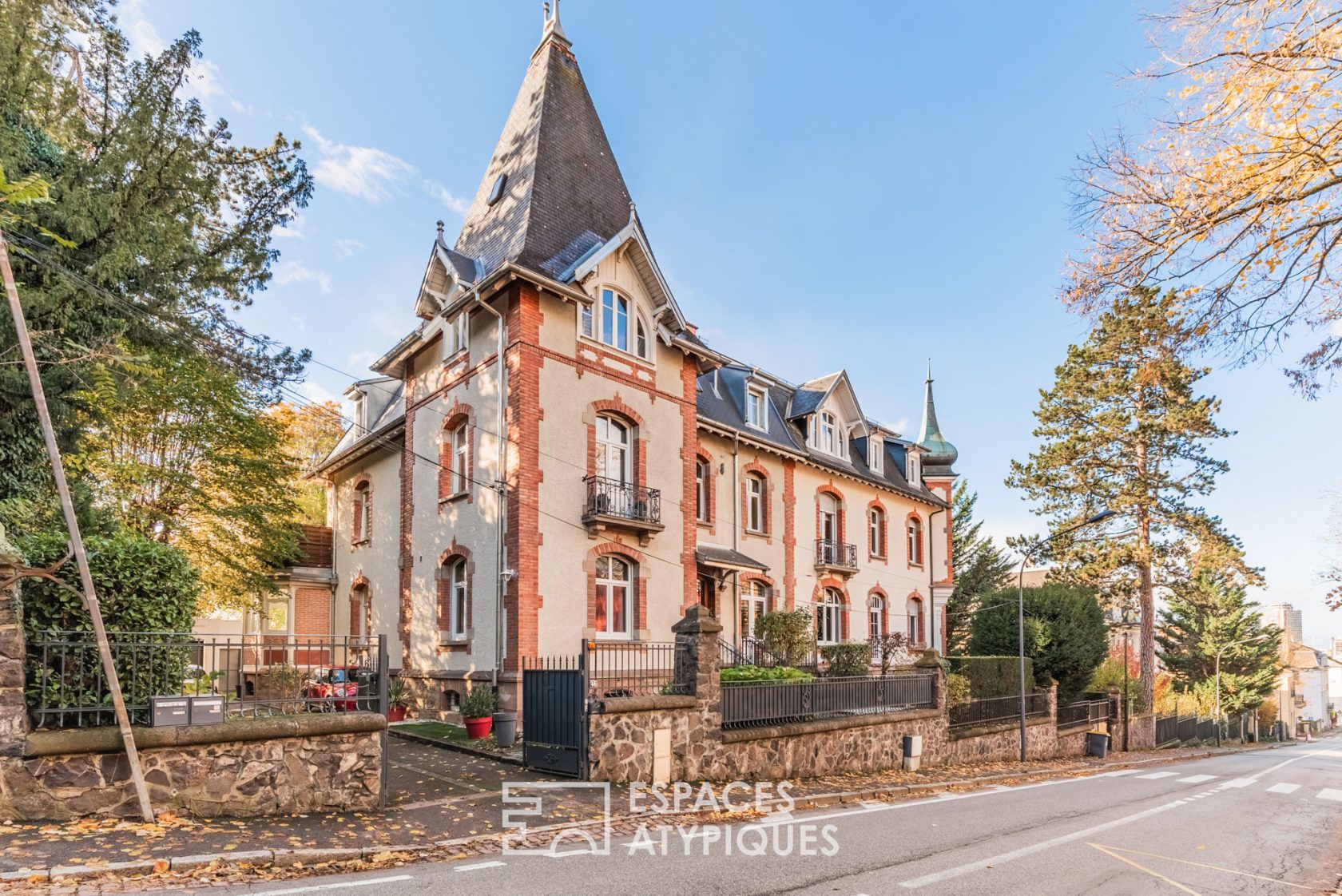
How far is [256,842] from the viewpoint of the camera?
24.8ft

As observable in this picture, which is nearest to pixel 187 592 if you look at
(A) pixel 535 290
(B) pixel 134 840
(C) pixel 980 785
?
(B) pixel 134 840

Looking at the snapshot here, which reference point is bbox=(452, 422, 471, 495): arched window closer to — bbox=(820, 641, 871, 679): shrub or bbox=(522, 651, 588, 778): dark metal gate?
bbox=(522, 651, 588, 778): dark metal gate

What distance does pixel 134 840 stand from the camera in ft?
24.0

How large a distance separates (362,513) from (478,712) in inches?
457

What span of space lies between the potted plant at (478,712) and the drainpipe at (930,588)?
19.9 meters

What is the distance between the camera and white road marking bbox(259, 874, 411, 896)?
6324 millimetres

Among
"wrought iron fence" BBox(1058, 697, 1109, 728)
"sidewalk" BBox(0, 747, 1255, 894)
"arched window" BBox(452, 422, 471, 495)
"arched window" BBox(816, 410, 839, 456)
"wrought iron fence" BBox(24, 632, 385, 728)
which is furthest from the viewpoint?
"arched window" BBox(816, 410, 839, 456)

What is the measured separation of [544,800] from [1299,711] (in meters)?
106

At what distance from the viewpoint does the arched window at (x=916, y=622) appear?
3044 centimetres

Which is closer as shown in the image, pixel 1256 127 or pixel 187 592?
pixel 1256 127

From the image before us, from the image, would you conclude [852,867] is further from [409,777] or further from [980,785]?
[980,785]

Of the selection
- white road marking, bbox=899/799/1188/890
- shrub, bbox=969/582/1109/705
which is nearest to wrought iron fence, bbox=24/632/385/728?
white road marking, bbox=899/799/1188/890
